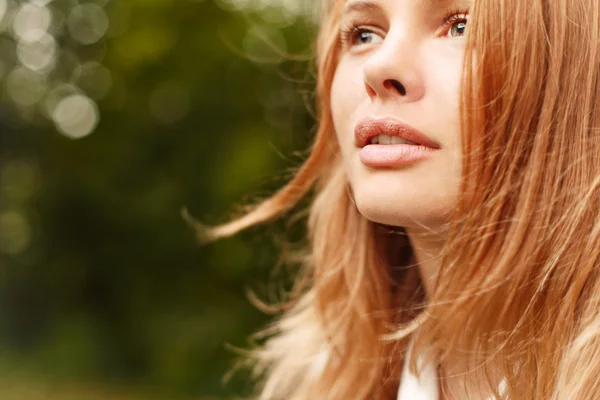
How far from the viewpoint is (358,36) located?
4.96ft

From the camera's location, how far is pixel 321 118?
5.78 feet

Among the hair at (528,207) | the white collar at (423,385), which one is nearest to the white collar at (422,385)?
the white collar at (423,385)

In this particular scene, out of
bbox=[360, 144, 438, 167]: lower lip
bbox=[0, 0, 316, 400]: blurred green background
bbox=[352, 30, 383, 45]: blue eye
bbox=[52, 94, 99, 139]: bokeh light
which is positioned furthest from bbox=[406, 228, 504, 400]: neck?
bbox=[52, 94, 99, 139]: bokeh light

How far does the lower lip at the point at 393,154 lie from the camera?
51.1 inches

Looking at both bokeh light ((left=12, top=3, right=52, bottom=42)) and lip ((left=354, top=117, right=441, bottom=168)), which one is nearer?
lip ((left=354, top=117, right=441, bottom=168))

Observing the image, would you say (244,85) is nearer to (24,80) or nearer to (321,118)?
(24,80)

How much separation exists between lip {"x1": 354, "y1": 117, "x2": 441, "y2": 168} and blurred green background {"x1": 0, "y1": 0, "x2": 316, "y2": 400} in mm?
3973

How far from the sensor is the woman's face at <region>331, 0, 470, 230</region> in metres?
1.27

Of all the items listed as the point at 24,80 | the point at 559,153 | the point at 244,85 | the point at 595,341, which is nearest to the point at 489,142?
the point at 559,153

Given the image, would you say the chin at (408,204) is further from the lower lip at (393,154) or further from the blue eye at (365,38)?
the blue eye at (365,38)

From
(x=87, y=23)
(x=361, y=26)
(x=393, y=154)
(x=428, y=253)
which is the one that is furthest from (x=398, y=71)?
(x=87, y=23)

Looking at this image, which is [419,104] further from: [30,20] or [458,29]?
[30,20]

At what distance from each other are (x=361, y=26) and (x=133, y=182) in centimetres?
602

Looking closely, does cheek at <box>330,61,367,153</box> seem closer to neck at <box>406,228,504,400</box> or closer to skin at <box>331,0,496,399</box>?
skin at <box>331,0,496,399</box>
